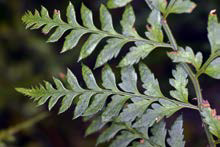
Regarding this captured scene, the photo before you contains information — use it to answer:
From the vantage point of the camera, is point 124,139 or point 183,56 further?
point 124,139

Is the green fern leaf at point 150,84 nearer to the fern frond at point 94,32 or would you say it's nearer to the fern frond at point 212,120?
the fern frond at point 94,32

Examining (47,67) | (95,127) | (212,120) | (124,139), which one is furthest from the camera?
(47,67)

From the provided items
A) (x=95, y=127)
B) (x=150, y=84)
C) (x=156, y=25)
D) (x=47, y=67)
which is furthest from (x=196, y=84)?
(x=47, y=67)

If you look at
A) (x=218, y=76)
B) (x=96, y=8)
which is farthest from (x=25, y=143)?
(x=218, y=76)

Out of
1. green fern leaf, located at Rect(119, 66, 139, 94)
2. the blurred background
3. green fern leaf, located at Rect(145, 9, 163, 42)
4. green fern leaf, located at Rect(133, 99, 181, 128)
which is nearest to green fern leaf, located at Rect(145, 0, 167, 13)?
green fern leaf, located at Rect(145, 9, 163, 42)

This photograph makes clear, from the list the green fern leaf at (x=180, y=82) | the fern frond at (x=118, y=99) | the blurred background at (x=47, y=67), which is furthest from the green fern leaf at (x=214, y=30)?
the blurred background at (x=47, y=67)

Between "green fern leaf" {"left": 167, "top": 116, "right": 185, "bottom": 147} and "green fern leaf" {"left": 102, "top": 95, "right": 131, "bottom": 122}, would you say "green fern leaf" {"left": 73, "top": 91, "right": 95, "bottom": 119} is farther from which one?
"green fern leaf" {"left": 167, "top": 116, "right": 185, "bottom": 147}

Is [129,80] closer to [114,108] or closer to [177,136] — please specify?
[114,108]
